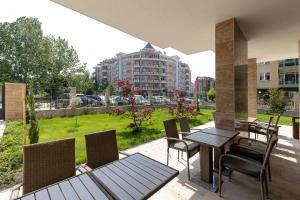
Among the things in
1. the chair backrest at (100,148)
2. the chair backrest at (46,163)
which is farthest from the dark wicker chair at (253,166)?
the chair backrest at (46,163)

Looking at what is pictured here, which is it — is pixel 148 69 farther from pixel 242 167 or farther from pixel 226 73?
pixel 242 167

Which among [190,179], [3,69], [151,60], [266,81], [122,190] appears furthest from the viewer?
[151,60]

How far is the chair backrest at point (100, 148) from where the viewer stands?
251 cm

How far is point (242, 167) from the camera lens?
8.68 ft

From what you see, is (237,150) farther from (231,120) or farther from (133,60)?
(133,60)

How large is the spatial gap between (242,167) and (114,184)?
2.04 metres

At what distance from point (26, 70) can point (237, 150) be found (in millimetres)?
26807

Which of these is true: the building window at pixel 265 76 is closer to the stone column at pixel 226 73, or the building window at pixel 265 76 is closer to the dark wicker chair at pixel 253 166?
the stone column at pixel 226 73

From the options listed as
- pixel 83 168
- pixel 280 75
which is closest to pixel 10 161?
pixel 83 168

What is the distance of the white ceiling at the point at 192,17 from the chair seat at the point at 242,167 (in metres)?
2.99

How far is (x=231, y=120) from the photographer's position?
4.07m

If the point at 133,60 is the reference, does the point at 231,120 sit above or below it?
below

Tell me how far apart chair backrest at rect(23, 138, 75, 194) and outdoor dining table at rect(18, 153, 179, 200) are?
1.77 feet

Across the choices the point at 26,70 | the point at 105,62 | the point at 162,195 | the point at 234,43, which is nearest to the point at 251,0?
the point at 234,43
